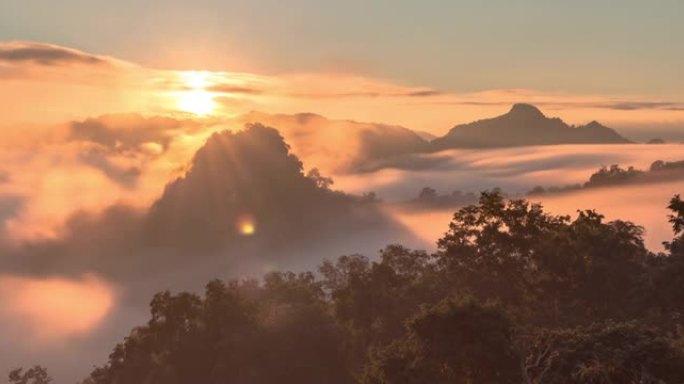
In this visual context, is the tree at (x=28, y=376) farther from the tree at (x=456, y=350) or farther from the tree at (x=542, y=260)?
the tree at (x=456, y=350)

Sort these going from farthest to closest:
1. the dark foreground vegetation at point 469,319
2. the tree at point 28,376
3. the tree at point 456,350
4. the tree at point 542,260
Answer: the tree at point 28,376 < the tree at point 542,260 < the tree at point 456,350 < the dark foreground vegetation at point 469,319

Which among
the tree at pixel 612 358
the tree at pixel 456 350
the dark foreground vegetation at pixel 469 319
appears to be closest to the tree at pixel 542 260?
the dark foreground vegetation at pixel 469 319

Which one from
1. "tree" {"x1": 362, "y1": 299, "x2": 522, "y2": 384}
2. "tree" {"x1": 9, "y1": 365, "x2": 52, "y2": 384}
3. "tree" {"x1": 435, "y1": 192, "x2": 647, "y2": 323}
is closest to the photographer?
"tree" {"x1": 362, "y1": 299, "x2": 522, "y2": 384}

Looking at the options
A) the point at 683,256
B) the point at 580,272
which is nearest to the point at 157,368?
the point at 580,272

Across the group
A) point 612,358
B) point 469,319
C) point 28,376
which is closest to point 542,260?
point 469,319

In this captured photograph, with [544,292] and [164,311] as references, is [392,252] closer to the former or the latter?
[544,292]

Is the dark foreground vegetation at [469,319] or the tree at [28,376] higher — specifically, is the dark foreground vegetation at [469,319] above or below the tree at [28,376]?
above

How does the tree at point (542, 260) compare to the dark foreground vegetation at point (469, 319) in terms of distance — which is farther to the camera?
the tree at point (542, 260)

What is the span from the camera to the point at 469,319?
3888cm

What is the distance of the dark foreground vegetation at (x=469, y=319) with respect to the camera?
34.8 metres

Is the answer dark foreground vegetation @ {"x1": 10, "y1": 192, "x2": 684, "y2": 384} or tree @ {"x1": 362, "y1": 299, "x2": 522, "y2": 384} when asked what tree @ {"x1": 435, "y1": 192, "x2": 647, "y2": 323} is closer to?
dark foreground vegetation @ {"x1": 10, "y1": 192, "x2": 684, "y2": 384}

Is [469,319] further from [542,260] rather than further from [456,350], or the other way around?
[542,260]

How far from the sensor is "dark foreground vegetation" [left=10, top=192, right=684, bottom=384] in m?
34.8

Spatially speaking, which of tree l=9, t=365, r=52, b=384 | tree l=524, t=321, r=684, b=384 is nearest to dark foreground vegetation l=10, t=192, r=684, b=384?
tree l=524, t=321, r=684, b=384
